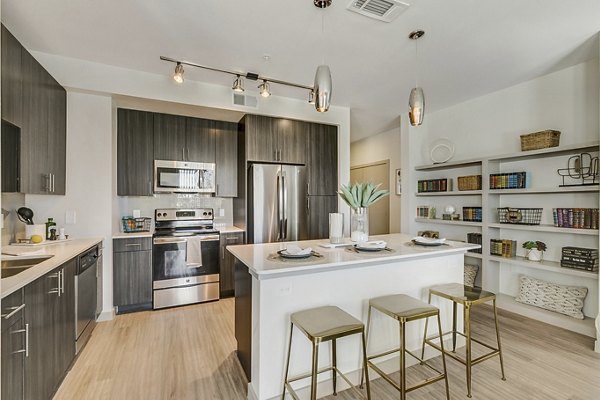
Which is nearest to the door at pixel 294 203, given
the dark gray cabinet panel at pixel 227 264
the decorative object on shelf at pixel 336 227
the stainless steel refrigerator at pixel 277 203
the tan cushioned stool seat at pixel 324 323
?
the stainless steel refrigerator at pixel 277 203

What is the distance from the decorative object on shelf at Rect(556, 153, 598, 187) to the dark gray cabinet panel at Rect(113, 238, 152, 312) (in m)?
4.79

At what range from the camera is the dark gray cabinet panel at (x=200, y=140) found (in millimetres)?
4145

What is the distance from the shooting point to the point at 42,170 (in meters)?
2.61

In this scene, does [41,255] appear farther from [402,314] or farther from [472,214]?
[472,214]

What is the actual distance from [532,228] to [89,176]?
16.2 ft

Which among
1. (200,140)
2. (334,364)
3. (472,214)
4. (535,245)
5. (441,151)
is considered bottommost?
(334,364)

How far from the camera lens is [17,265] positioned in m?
2.14

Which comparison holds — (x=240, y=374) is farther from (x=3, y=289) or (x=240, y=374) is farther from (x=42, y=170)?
(x=42, y=170)

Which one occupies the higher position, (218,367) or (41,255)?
(41,255)

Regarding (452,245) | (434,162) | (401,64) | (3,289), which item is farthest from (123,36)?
(434,162)

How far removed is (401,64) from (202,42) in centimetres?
200

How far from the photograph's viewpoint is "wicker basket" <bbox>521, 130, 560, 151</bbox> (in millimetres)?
3195

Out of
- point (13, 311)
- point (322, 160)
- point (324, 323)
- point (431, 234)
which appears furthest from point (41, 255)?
point (431, 234)

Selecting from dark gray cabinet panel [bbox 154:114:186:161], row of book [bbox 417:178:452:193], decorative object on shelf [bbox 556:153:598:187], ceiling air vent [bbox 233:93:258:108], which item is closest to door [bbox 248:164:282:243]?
ceiling air vent [bbox 233:93:258:108]
